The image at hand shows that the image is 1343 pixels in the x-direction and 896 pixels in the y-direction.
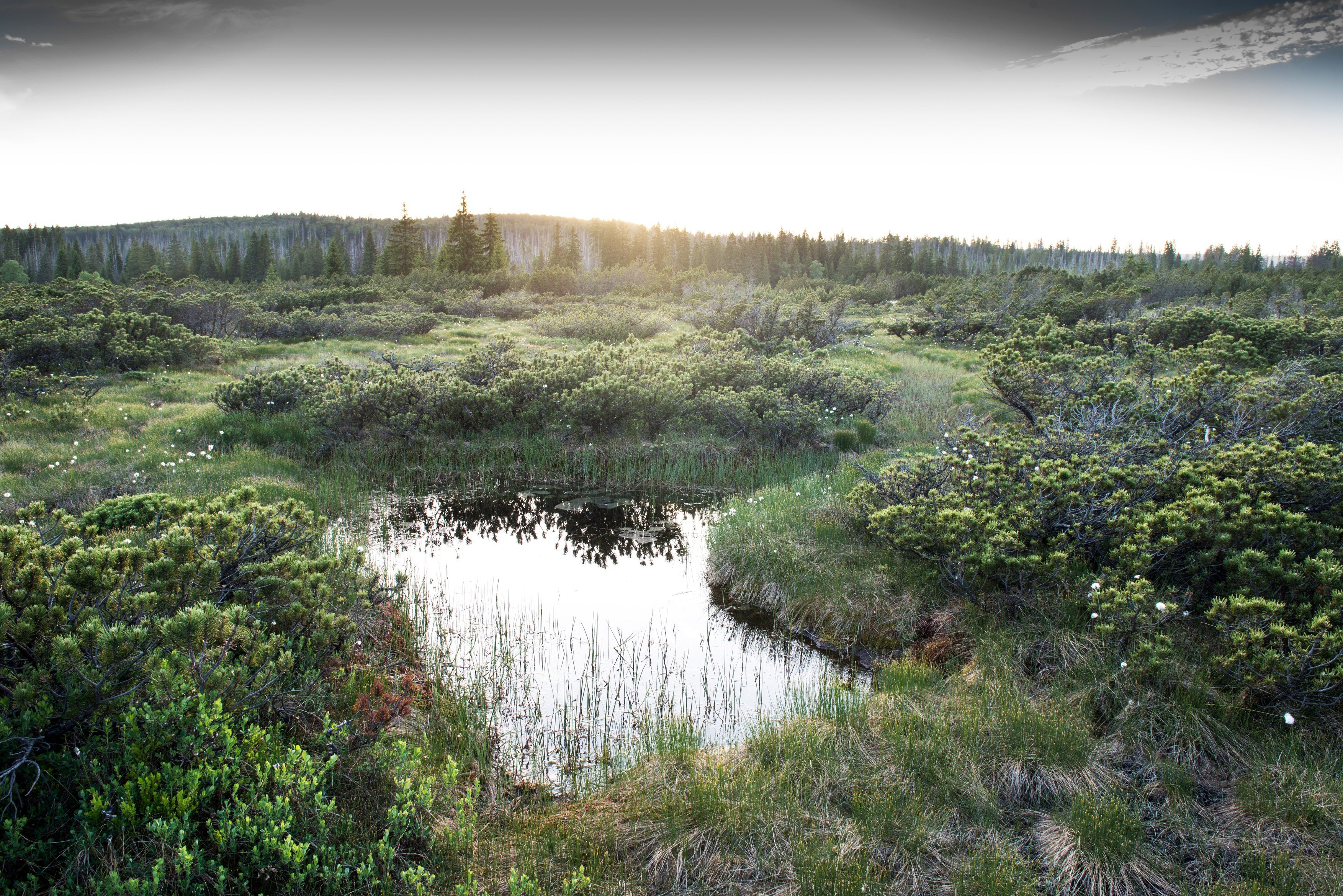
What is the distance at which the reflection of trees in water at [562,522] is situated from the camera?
968cm

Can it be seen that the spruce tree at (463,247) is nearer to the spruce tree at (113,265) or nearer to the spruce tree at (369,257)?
the spruce tree at (369,257)

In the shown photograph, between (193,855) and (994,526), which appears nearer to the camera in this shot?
(193,855)

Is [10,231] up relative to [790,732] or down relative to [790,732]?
up

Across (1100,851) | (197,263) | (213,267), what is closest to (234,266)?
(213,267)

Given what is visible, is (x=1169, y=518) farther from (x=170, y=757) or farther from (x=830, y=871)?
(x=170, y=757)

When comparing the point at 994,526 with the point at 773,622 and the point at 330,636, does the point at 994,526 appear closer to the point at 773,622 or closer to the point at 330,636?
the point at 773,622

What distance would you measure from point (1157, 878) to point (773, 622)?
412 cm

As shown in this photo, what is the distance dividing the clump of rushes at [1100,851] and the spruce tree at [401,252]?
202ft

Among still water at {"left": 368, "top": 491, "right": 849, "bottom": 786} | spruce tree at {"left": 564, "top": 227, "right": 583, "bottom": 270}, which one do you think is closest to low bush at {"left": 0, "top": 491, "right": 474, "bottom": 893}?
still water at {"left": 368, "top": 491, "right": 849, "bottom": 786}

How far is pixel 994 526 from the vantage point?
19.2ft

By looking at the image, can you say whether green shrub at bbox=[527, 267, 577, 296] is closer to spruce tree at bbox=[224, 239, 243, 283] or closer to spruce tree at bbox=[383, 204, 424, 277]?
spruce tree at bbox=[383, 204, 424, 277]

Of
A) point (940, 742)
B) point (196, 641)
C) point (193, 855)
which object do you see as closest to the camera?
point (193, 855)

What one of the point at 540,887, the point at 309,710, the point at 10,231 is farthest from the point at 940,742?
the point at 10,231

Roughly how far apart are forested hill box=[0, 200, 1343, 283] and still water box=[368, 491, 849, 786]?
44.9 m
